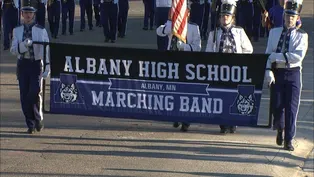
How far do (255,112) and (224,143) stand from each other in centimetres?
112

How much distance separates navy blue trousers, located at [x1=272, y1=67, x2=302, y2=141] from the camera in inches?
395

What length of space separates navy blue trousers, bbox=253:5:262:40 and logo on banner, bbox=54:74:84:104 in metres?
11.4

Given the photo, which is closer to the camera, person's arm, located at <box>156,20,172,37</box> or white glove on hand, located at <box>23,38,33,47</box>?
white glove on hand, located at <box>23,38,33,47</box>

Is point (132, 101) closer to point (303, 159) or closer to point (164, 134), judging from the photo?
point (164, 134)

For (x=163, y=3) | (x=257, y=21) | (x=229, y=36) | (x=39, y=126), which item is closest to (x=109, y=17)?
(x=257, y=21)

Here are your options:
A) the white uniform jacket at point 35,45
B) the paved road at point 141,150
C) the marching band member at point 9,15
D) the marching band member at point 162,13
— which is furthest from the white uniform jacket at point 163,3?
the marching band member at point 9,15

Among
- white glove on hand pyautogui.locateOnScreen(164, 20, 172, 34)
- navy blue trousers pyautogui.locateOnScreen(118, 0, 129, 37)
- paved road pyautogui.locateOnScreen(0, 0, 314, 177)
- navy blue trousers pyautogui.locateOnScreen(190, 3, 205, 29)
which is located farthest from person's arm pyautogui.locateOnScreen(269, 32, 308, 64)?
navy blue trousers pyautogui.locateOnScreen(118, 0, 129, 37)

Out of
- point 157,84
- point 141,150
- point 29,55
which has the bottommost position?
point 141,150

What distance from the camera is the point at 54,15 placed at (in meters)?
21.5

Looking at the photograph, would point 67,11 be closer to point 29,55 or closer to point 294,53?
point 29,55

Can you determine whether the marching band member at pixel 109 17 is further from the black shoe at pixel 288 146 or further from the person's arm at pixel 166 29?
the black shoe at pixel 288 146

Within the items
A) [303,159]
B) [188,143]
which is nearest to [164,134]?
[188,143]

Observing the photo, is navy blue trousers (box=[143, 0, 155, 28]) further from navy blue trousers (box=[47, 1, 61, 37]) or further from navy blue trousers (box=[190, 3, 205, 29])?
navy blue trousers (box=[47, 1, 61, 37])

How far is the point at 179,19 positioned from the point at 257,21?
35.4 ft
